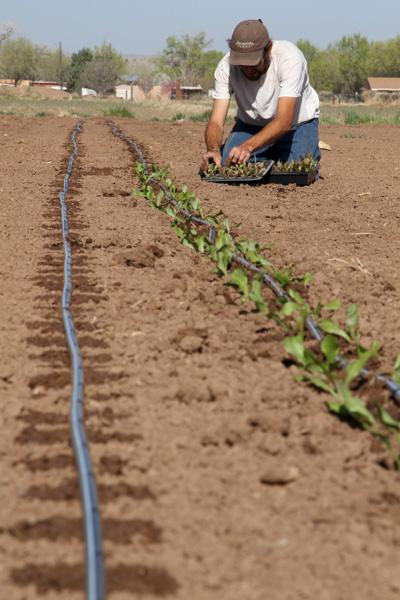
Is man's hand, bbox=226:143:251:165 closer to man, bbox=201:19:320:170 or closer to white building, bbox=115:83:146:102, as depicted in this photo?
man, bbox=201:19:320:170

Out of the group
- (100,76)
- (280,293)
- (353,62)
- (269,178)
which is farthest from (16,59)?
(280,293)

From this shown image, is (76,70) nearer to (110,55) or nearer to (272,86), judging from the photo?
(110,55)

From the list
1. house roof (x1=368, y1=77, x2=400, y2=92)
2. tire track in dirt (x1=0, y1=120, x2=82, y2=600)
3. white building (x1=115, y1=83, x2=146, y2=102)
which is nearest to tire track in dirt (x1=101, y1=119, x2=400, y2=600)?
tire track in dirt (x1=0, y1=120, x2=82, y2=600)

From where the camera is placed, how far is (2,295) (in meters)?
4.71

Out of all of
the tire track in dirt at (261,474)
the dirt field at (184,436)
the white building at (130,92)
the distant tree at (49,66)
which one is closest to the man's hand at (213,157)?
the dirt field at (184,436)

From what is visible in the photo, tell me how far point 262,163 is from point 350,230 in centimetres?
218

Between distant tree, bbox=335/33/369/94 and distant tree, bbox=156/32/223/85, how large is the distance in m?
16.4

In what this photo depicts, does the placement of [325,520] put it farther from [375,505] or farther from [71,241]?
[71,241]

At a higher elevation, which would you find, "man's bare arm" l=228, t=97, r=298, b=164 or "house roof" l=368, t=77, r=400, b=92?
"house roof" l=368, t=77, r=400, b=92

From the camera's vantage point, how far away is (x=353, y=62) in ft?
335

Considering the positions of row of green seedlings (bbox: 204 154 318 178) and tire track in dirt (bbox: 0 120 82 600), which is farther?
row of green seedlings (bbox: 204 154 318 178)

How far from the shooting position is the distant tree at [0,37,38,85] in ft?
335

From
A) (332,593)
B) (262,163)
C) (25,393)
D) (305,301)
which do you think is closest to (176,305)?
(305,301)

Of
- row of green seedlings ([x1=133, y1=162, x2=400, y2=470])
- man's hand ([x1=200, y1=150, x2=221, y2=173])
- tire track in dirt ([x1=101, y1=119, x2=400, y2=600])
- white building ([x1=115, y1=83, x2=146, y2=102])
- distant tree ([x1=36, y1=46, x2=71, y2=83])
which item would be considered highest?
distant tree ([x1=36, y1=46, x2=71, y2=83])
